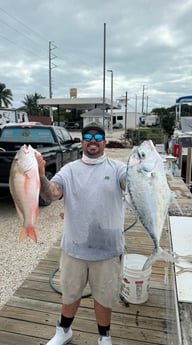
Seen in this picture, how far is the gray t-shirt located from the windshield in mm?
5440

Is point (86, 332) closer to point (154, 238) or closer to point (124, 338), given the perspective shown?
point (124, 338)

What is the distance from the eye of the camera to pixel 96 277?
6.84ft

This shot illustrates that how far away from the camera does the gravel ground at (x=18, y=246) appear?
3.53 m

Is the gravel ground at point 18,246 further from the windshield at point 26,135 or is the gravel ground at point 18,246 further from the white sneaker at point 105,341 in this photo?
the windshield at point 26,135

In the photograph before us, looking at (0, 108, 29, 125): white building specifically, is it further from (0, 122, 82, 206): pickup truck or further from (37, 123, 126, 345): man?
(37, 123, 126, 345): man

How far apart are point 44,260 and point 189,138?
648 centimetres

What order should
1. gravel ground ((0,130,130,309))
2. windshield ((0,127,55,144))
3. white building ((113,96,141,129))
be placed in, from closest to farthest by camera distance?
gravel ground ((0,130,130,309)), windshield ((0,127,55,144)), white building ((113,96,141,129))

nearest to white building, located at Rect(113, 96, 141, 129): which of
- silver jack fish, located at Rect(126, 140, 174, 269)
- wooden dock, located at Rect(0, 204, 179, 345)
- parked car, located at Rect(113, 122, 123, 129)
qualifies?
parked car, located at Rect(113, 122, 123, 129)

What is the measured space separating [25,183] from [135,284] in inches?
66.5

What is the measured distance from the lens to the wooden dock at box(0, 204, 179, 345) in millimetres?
2404

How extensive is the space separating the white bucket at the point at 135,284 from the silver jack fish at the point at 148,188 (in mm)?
1237

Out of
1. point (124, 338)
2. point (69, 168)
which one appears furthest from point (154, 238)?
point (124, 338)

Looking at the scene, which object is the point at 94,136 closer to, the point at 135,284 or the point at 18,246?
the point at 135,284

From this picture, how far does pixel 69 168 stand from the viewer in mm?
2117
